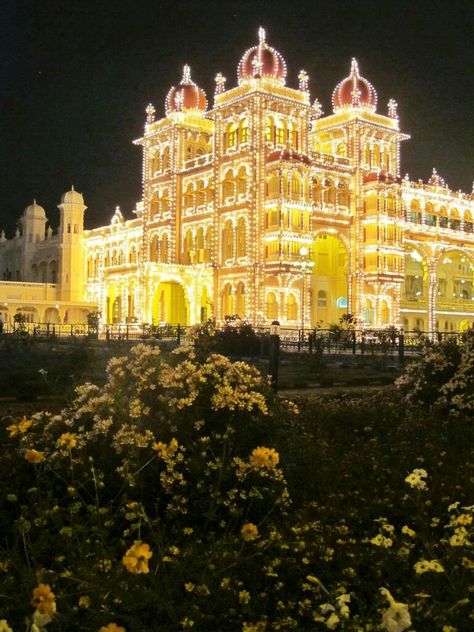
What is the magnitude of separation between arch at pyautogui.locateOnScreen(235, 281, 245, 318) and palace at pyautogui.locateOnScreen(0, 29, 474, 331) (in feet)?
0.44

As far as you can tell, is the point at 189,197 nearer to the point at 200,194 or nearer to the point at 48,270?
the point at 200,194

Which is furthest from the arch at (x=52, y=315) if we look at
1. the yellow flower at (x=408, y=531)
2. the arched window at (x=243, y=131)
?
the yellow flower at (x=408, y=531)

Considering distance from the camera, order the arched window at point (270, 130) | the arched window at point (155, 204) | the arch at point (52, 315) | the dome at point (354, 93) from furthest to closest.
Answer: the arch at point (52, 315) < the arched window at point (155, 204) < the dome at point (354, 93) < the arched window at point (270, 130)

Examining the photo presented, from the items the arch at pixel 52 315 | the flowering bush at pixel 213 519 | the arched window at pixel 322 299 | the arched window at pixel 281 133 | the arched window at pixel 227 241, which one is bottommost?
the flowering bush at pixel 213 519

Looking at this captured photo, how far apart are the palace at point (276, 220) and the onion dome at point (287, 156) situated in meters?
0.09

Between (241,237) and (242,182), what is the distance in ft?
12.0

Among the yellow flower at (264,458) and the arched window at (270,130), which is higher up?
the arched window at (270,130)

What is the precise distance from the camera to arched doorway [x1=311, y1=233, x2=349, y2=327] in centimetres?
5138

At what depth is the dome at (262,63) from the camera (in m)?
43.9

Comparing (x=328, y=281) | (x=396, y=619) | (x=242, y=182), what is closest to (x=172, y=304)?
(x=242, y=182)

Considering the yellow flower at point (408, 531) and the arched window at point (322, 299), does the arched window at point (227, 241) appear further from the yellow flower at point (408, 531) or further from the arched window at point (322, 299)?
the yellow flower at point (408, 531)

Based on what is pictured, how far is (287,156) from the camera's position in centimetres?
4256

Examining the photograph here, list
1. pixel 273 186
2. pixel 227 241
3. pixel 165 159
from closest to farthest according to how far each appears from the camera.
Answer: pixel 273 186 < pixel 227 241 < pixel 165 159

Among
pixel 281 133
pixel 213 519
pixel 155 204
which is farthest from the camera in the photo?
pixel 155 204
